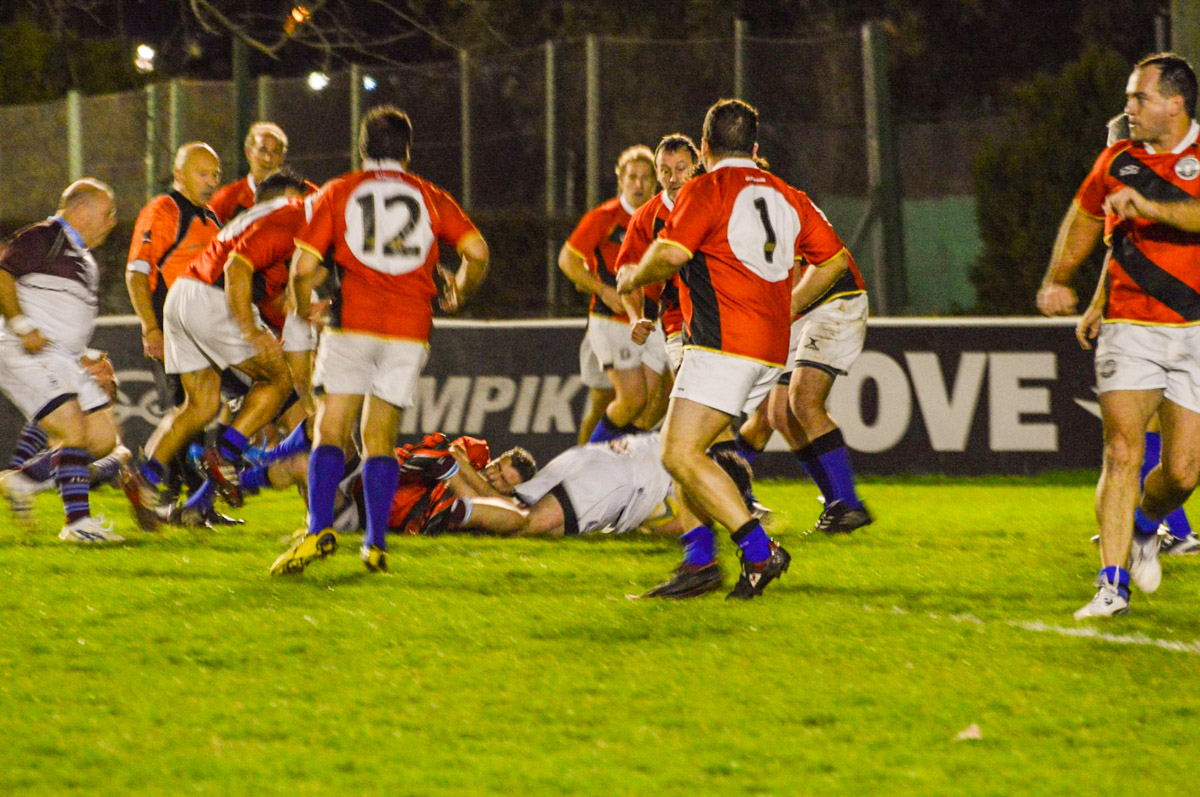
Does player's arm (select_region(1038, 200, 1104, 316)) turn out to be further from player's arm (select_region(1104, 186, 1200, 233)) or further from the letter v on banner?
the letter v on banner

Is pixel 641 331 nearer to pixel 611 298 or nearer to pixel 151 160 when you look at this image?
pixel 611 298

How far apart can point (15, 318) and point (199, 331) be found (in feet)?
3.47

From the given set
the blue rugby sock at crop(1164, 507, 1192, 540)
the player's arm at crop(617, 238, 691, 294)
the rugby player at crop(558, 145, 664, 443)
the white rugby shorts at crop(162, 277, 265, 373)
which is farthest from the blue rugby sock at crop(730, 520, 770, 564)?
the rugby player at crop(558, 145, 664, 443)

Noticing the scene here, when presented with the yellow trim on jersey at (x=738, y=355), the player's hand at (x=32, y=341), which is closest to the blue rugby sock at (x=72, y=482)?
the player's hand at (x=32, y=341)

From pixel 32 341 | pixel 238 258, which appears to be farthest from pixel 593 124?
pixel 32 341

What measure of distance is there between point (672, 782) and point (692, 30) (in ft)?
77.8

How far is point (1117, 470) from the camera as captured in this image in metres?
6.05

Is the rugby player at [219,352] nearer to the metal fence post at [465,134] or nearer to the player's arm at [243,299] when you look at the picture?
the player's arm at [243,299]

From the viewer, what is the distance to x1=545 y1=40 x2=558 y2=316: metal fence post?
56.7 feet

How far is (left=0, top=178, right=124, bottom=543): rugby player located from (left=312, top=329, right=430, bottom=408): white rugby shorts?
6.34ft

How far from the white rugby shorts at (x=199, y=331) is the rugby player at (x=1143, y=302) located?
4.59m

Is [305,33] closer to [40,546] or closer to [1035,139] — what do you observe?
[40,546]

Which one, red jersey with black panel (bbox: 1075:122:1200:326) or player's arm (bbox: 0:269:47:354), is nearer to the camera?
red jersey with black panel (bbox: 1075:122:1200:326)

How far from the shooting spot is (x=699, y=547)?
6629 mm
